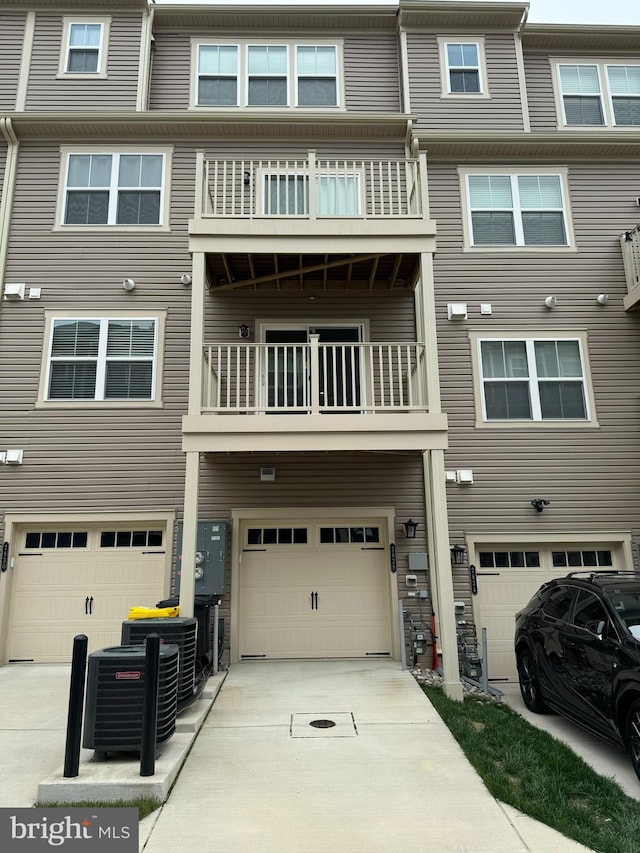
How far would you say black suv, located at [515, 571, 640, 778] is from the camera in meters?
4.63

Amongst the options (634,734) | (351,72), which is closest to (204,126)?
(351,72)

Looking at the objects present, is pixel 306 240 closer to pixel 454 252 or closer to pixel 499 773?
pixel 454 252

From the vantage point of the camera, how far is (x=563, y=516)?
884 cm

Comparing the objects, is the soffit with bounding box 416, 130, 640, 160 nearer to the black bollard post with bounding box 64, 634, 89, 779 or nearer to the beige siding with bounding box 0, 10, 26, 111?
the beige siding with bounding box 0, 10, 26, 111

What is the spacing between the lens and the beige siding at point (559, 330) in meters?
8.85

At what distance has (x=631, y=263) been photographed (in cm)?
948

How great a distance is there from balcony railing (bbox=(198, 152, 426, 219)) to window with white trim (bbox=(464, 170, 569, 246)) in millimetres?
1291

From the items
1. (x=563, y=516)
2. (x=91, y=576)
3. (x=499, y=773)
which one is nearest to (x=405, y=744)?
(x=499, y=773)

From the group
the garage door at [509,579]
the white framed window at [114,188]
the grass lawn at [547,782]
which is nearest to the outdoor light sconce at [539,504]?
the garage door at [509,579]

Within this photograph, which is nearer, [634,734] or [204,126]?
[634,734]

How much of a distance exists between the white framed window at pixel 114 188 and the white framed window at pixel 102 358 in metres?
1.72

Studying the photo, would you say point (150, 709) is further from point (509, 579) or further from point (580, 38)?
point (580, 38)

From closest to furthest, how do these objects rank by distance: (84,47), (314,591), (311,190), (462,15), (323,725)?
(323,725) → (311,190) → (314,591) → (84,47) → (462,15)

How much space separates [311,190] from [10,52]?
691 centimetres
